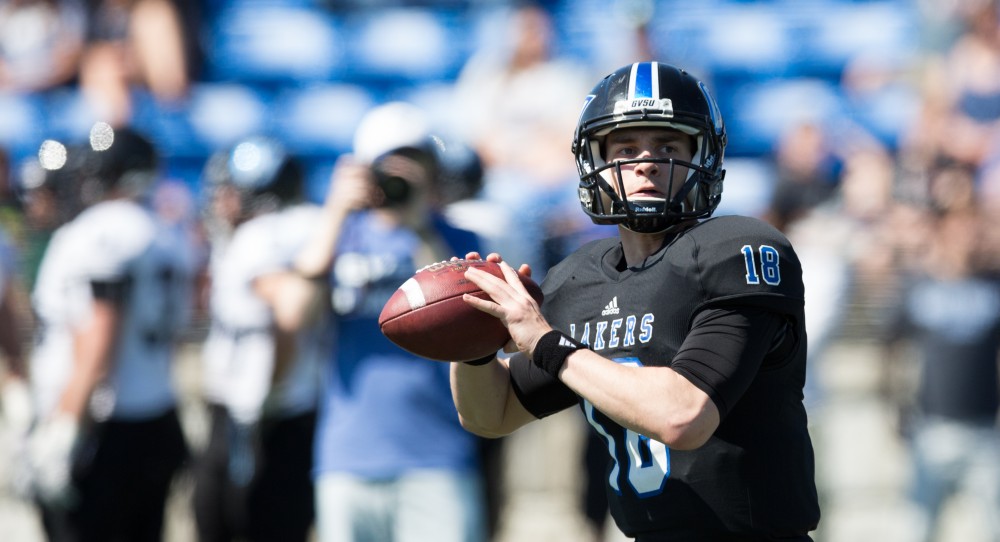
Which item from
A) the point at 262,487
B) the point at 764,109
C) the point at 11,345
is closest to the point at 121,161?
the point at 11,345

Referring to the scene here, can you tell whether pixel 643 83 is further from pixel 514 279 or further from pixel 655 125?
pixel 514 279

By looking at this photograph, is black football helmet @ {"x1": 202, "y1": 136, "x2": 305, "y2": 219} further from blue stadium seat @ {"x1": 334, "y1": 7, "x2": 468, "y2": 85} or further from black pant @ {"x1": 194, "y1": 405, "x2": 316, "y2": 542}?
blue stadium seat @ {"x1": 334, "y1": 7, "x2": 468, "y2": 85}

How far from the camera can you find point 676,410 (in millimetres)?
2303

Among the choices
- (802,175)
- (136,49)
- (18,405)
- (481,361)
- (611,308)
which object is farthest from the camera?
(136,49)

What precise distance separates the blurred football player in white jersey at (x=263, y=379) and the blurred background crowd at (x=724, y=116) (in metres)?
0.76

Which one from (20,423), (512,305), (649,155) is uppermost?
(649,155)

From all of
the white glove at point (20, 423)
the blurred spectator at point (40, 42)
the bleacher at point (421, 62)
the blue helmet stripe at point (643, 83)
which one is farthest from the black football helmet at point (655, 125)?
the blurred spectator at point (40, 42)

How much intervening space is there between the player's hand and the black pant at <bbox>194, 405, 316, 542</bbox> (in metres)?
2.42

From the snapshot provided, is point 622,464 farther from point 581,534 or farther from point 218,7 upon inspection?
point 218,7

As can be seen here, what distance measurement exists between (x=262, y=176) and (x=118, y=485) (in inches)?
48.8

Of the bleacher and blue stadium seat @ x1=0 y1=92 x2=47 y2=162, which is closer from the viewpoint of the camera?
the bleacher

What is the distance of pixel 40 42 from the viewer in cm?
893

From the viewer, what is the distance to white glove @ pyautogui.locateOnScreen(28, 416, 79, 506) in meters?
4.65

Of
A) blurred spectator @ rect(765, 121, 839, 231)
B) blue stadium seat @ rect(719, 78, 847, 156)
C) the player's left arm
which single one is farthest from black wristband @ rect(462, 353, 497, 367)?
blue stadium seat @ rect(719, 78, 847, 156)
